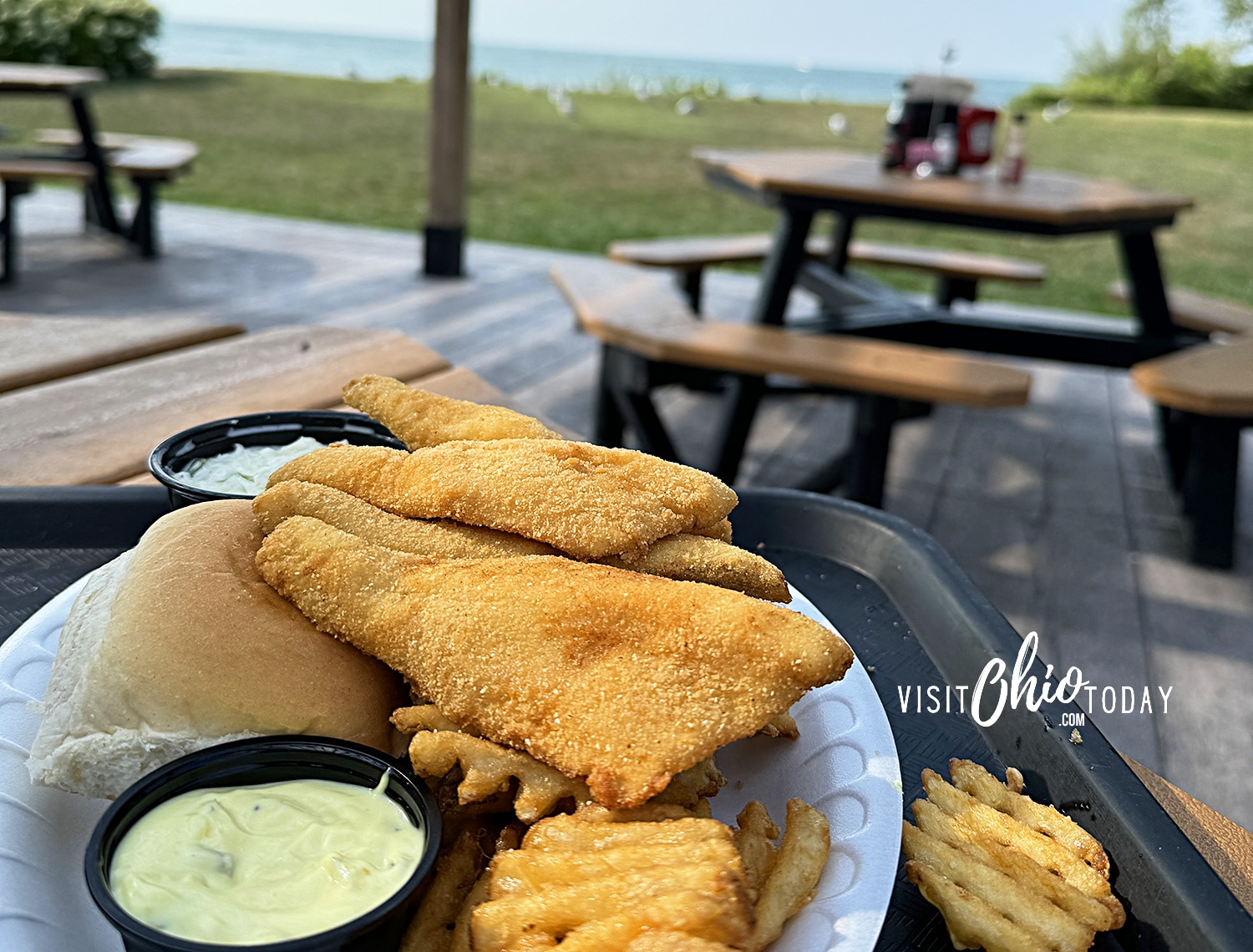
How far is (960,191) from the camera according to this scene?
13.1 feet

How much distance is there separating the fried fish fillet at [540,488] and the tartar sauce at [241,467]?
0.21 m

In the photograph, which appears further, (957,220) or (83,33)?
(83,33)

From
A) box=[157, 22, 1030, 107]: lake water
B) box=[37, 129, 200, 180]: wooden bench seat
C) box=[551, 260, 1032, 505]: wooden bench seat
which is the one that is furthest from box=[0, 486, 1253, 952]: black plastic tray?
box=[157, 22, 1030, 107]: lake water

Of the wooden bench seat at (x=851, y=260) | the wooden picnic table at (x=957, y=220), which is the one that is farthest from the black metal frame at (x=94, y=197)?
the wooden picnic table at (x=957, y=220)

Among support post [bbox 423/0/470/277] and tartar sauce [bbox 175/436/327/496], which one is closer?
tartar sauce [bbox 175/436/327/496]

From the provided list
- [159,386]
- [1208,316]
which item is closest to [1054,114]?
[1208,316]

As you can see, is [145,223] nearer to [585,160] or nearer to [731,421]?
[731,421]

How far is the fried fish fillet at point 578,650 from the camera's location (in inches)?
34.5

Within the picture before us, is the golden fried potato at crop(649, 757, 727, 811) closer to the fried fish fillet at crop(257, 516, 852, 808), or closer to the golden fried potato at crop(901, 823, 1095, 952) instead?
the fried fish fillet at crop(257, 516, 852, 808)

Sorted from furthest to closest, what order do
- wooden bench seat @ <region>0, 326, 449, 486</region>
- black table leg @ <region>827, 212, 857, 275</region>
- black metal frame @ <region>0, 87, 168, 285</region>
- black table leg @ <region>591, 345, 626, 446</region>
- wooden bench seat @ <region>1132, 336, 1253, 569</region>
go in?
black metal frame @ <region>0, 87, 168, 285</region>, black table leg @ <region>827, 212, 857, 275</region>, black table leg @ <region>591, 345, 626, 446</region>, wooden bench seat @ <region>1132, 336, 1253, 569</region>, wooden bench seat @ <region>0, 326, 449, 486</region>

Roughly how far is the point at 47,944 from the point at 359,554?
413 millimetres

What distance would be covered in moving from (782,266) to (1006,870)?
3.71 m

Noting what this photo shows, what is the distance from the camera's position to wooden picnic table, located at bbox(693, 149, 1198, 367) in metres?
3.88

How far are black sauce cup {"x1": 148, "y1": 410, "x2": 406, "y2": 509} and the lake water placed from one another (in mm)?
58926
